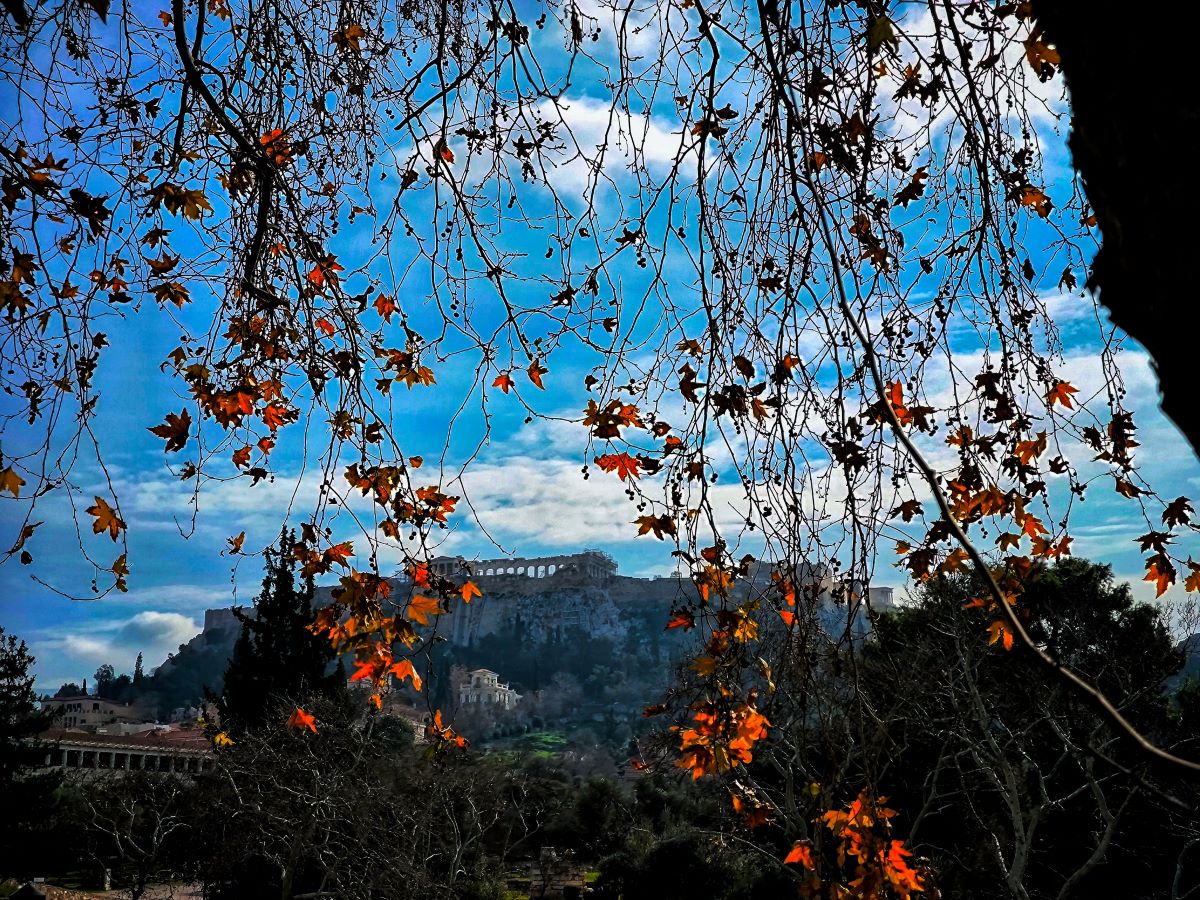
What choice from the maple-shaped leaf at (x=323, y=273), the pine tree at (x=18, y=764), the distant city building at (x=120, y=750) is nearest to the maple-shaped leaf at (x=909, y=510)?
the maple-shaped leaf at (x=323, y=273)

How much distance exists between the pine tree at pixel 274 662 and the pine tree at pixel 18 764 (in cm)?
339

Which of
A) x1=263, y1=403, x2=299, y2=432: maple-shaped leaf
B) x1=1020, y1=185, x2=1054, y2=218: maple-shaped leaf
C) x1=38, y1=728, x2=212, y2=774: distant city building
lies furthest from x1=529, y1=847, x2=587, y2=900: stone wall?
x1=1020, y1=185, x2=1054, y2=218: maple-shaped leaf

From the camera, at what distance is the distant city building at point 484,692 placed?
56781 mm

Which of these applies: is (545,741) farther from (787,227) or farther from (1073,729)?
(787,227)

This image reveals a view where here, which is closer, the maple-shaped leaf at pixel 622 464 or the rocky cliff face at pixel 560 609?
the maple-shaped leaf at pixel 622 464

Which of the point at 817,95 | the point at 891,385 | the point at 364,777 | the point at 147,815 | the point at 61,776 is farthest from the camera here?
the point at 147,815

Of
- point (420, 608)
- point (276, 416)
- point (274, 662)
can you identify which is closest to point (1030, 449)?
point (420, 608)

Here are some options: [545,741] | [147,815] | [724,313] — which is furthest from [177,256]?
[545,741]

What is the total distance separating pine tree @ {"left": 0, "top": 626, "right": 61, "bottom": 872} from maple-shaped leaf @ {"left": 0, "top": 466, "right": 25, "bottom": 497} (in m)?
16.5

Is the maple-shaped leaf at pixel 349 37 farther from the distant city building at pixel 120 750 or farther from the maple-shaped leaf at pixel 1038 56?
the distant city building at pixel 120 750

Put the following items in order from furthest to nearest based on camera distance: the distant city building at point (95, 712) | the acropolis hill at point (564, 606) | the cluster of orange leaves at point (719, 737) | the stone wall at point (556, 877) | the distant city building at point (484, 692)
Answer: the acropolis hill at point (564, 606) → the distant city building at point (484, 692) → the distant city building at point (95, 712) → the stone wall at point (556, 877) → the cluster of orange leaves at point (719, 737)

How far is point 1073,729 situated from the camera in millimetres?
8867

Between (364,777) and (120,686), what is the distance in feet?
191

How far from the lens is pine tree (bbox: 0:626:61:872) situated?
14.9 m
